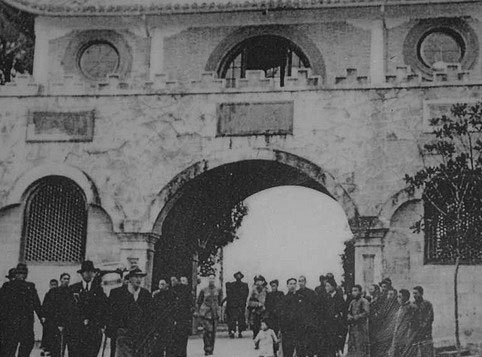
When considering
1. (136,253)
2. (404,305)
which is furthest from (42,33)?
(404,305)

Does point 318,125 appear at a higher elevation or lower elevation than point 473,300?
higher

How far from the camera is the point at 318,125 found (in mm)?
17141

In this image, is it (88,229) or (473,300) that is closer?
(473,300)

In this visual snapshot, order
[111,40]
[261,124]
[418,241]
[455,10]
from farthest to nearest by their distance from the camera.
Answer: [111,40] → [455,10] → [261,124] → [418,241]

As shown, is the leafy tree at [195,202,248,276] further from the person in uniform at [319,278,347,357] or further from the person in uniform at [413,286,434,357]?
the person in uniform at [413,286,434,357]

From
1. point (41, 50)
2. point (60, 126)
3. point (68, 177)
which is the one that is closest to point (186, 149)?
point (68, 177)

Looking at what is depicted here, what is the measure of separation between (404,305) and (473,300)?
5.63 ft

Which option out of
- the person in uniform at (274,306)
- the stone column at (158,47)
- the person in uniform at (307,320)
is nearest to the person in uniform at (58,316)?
the person in uniform at (274,306)

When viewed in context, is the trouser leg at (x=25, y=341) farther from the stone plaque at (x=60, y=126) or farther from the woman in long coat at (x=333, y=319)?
the stone plaque at (x=60, y=126)

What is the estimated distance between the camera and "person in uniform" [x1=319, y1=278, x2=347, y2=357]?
48.0 ft

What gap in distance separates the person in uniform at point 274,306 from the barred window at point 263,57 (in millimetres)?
7691

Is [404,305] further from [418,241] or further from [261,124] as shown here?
[261,124]

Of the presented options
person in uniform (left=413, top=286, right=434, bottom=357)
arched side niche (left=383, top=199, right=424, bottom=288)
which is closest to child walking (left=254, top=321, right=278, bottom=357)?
person in uniform (left=413, top=286, right=434, bottom=357)

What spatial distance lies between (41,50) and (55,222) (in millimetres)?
6408
